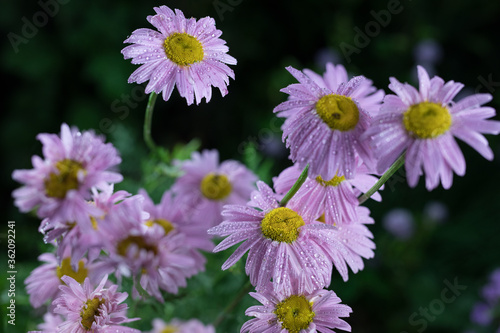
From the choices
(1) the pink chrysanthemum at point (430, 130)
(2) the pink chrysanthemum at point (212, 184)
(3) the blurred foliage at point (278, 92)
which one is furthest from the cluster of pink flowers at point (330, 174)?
(3) the blurred foliage at point (278, 92)

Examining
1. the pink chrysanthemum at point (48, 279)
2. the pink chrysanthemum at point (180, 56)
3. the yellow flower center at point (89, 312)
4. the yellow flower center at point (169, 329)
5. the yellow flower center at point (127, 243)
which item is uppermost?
the pink chrysanthemum at point (180, 56)

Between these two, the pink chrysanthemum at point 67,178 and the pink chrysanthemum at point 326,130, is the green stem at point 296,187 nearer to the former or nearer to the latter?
the pink chrysanthemum at point 326,130

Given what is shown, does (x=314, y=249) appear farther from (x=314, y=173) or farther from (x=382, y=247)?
(x=382, y=247)

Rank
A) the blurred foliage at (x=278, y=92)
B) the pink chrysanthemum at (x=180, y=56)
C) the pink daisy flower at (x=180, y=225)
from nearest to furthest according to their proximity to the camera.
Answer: the pink chrysanthemum at (x=180, y=56)
the pink daisy flower at (x=180, y=225)
the blurred foliage at (x=278, y=92)

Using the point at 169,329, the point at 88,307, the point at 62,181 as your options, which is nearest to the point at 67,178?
the point at 62,181

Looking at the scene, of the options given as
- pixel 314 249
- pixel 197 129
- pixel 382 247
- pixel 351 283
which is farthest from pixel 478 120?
pixel 197 129

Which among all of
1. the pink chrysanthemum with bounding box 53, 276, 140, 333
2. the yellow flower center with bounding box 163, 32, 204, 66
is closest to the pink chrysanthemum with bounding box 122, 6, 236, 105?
the yellow flower center with bounding box 163, 32, 204, 66

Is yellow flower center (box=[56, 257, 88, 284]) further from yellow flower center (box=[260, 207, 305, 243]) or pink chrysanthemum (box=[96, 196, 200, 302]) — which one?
yellow flower center (box=[260, 207, 305, 243])
